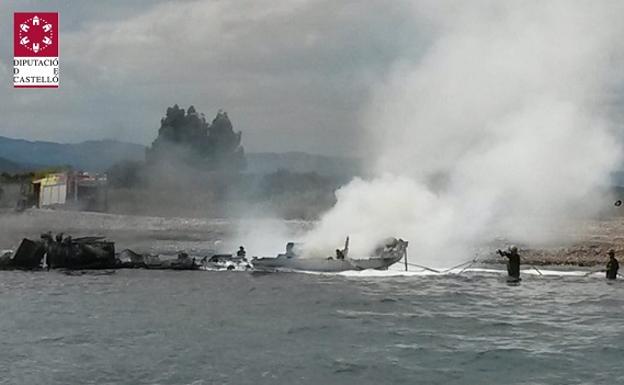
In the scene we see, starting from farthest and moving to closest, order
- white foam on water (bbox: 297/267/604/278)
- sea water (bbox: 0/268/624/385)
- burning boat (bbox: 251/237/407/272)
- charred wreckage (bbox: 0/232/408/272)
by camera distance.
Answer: charred wreckage (bbox: 0/232/408/272) → burning boat (bbox: 251/237/407/272) → white foam on water (bbox: 297/267/604/278) → sea water (bbox: 0/268/624/385)

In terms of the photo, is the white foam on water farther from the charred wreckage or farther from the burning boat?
the charred wreckage

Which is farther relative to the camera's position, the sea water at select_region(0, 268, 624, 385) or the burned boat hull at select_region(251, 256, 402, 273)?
the burned boat hull at select_region(251, 256, 402, 273)

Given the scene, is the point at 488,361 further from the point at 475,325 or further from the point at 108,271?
the point at 108,271

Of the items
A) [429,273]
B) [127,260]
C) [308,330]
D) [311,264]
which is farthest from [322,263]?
[308,330]

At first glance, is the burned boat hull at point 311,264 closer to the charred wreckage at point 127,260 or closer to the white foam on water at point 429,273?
the charred wreckage at point 127,260

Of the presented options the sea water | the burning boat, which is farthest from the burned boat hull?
the sea water

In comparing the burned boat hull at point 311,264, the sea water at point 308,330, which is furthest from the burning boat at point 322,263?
the sea water at point 308,330

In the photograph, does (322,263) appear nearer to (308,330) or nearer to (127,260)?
(127,260)

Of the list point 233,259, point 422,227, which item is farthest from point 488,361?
point 422,227

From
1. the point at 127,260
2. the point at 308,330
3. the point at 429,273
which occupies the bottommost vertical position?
the point at 308,330

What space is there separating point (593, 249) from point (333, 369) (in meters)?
101

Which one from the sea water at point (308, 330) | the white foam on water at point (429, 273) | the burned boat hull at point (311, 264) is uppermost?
the burned boat hull at point (311, 264)

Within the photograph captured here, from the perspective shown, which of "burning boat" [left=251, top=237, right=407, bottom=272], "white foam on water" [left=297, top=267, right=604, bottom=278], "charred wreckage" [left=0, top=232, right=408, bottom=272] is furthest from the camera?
"charred wreckage" [left=0, top=232, right=408, bottom=272]

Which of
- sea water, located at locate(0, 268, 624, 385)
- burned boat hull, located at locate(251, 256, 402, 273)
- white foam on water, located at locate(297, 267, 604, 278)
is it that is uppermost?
burned boat hull, located at locate(251, 256, 402, 273)
